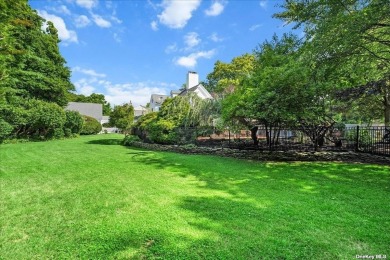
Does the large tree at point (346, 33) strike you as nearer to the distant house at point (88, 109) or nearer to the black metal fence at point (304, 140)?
the black metal fence at point (304, 140)

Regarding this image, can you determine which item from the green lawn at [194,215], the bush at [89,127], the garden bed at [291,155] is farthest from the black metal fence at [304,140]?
the bush at [89,127]

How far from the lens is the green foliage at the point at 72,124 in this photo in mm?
25891

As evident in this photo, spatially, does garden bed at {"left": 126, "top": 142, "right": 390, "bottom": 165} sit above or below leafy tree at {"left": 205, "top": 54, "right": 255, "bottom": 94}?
below

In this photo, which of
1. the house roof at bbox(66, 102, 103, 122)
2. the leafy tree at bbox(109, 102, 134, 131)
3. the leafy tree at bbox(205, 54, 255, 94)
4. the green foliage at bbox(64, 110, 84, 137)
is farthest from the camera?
the house roof at bbox(66, 102, 103, 122)

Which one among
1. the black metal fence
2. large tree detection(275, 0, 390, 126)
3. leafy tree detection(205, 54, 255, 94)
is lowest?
the black metal fence

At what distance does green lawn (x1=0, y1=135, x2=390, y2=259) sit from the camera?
312 centimetres

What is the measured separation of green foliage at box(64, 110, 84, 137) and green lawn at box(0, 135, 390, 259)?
19.8m

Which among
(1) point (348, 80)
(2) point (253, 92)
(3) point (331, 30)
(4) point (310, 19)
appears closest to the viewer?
(3) point (331, 30)

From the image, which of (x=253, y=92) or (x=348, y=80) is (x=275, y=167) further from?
(x=348, y=80)

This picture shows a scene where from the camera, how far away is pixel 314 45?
22.5 feet

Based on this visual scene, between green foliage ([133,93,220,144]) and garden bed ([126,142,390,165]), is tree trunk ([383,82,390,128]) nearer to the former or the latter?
garden bed ([126,142,390,165])

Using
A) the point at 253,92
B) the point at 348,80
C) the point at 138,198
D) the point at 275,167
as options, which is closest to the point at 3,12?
the point at 138,198

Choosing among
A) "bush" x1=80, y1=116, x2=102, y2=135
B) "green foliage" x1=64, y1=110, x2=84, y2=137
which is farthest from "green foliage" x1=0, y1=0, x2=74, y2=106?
"bush" x1=80, y1=116, x2=102, y2=135

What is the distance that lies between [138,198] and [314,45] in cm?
645
